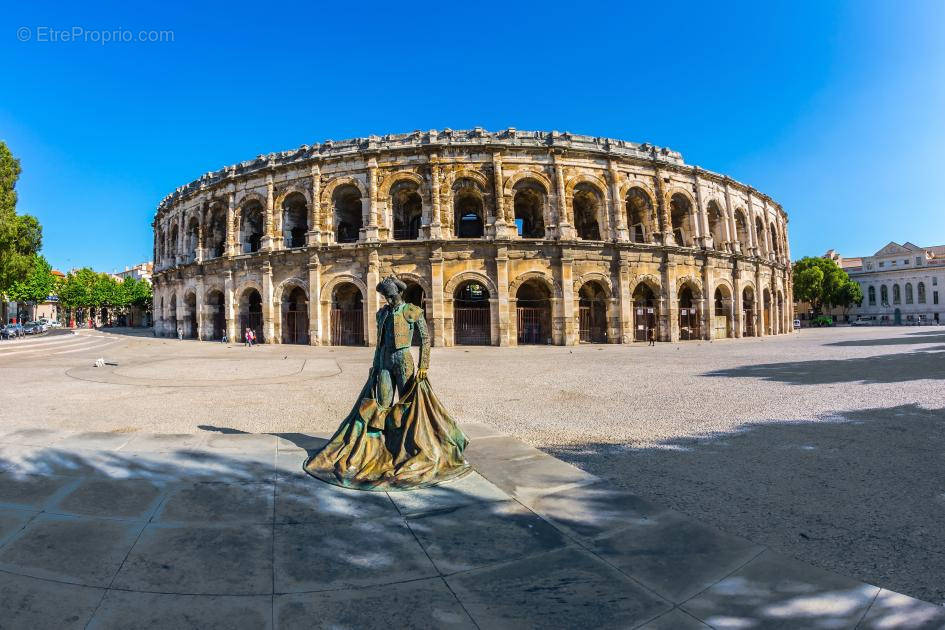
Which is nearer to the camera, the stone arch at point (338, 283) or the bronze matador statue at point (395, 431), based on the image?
the bronze matador statue at point (395, 431)

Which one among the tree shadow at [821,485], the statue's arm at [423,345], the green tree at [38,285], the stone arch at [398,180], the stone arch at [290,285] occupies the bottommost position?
the tree shadow at [821,485]

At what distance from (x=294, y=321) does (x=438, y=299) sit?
897 centimetres

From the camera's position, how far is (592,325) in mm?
23000

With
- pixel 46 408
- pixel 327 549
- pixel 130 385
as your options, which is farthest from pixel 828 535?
pixel 130 385

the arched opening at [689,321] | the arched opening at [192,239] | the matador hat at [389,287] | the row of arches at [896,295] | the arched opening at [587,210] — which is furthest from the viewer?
the row of arches at [896,295]

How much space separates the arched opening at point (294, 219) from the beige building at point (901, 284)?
73.8 metres

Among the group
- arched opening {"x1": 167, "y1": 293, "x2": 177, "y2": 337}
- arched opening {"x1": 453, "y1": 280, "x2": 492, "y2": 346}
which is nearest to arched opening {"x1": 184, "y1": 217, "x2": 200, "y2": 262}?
arched opening {"x1": 167, "y1": 293, "x2": 177, "y2": 337}

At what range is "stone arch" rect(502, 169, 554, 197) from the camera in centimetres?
2103

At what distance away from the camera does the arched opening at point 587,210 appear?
22.2 meters

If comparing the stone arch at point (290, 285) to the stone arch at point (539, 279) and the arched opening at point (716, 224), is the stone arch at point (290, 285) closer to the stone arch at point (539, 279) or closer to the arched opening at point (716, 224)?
the stone arch at point (539, 279)

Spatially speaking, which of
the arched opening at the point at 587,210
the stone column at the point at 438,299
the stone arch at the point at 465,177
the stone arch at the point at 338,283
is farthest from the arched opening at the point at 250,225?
the arched opening at the point at 587,210

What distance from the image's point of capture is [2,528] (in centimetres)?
273

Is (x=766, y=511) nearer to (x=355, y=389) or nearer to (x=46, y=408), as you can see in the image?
(x=355, y=389)

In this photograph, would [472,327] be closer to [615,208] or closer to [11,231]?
[615,208]
